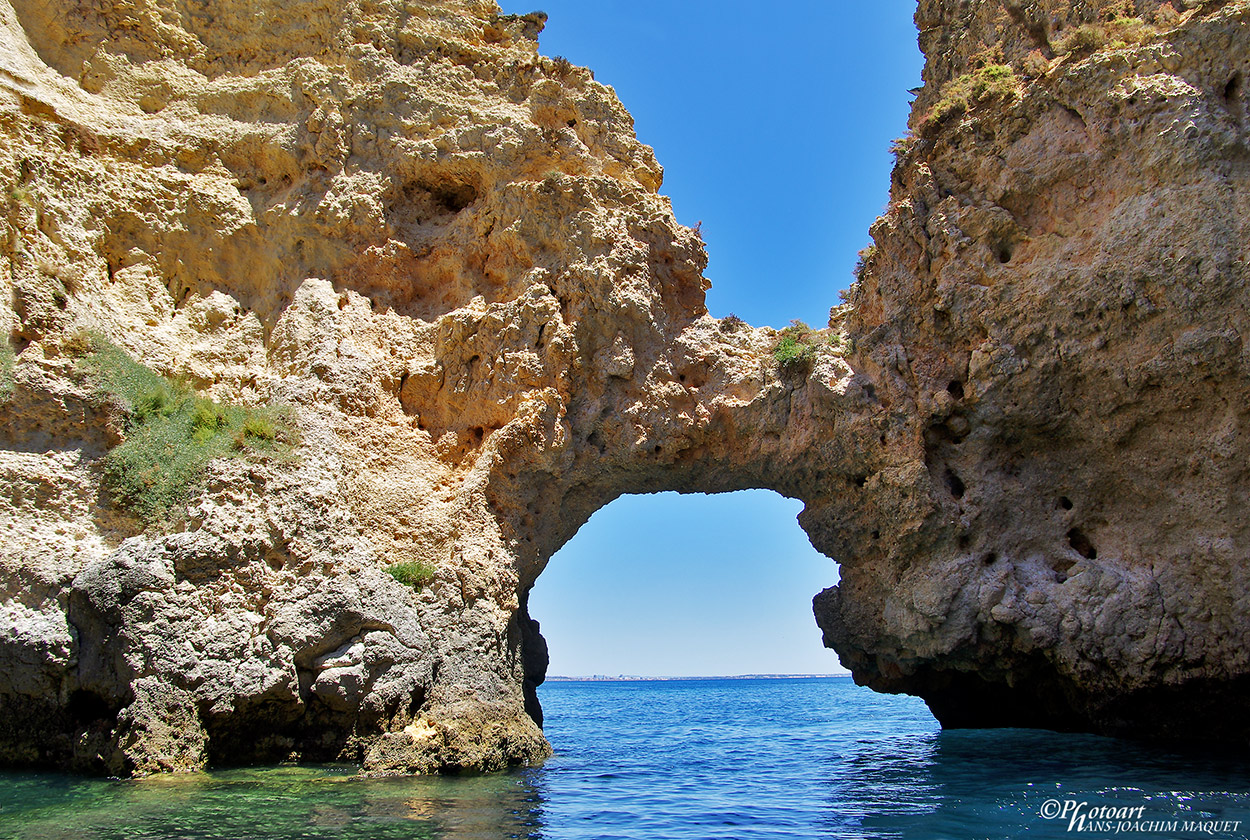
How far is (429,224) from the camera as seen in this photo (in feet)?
42.5

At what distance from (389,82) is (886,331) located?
9.18 meters

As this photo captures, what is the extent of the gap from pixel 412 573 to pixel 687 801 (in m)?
4.35

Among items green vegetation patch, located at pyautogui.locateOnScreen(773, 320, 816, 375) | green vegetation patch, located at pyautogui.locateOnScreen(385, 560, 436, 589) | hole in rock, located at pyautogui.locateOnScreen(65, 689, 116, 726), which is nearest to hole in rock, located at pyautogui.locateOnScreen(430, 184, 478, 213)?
green vegetation patch, located at pyautogui.locateOnScreen(773, 320, 816, 375)

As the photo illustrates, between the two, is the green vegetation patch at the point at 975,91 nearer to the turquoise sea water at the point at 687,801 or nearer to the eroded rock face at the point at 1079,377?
the eroded rock face at the point at 1079,377

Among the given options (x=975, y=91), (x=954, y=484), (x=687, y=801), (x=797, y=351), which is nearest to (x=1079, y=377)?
(x=954, y=484)

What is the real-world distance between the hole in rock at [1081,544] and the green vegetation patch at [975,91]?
6315mm

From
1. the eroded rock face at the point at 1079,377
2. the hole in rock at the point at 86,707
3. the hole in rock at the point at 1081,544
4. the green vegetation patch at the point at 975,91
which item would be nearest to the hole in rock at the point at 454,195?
the eroded rock face at the point at 1079,377

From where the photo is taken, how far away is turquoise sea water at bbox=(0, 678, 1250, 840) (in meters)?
5.90

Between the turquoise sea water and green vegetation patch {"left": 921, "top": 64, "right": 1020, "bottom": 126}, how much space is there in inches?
355

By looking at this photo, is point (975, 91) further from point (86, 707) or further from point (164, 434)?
point (86, 707)

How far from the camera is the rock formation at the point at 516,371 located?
8578 mm

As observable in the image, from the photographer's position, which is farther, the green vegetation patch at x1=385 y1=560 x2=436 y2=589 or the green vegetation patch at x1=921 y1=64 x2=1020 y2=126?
the green vegetation patch at x1=921 y1=64 x2=1020 y2=126

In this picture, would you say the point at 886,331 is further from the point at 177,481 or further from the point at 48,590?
the point at 48,590

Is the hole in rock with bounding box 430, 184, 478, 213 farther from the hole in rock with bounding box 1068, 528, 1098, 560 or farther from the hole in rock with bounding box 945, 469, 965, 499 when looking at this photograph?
the hole in rock with bounding box 1068, 528, 1098, 560
